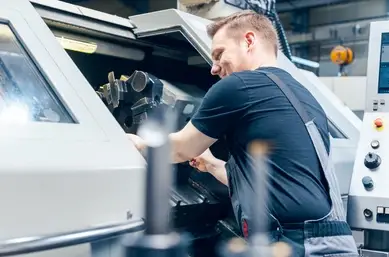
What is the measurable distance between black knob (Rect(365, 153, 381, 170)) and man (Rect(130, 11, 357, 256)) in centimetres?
52

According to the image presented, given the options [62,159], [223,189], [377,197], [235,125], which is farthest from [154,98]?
[377,197]

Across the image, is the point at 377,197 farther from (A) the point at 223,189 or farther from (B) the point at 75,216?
(B) the point at 75,216

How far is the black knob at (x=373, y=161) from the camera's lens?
1.84 metres

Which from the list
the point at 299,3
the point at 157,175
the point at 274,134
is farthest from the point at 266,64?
the point at 299,3

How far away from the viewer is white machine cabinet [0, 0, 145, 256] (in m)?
0.81

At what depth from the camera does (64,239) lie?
0.82 m

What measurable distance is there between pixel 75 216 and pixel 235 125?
1.96 feet

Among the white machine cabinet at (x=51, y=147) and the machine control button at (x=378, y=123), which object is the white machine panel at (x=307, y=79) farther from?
the white machine cabinet at (x=51, y=147)

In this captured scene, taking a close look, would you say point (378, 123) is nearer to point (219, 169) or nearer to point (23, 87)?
point (219, 169)

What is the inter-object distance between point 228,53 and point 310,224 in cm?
55

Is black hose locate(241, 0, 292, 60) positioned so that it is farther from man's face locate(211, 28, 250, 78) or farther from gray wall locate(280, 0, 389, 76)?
gray wall locate(280, 0, 389, 76)

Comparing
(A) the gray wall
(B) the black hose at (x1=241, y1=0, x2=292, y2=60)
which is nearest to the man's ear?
(B) the black hose at (x1=241, y1=0, x2=292, y2=60)

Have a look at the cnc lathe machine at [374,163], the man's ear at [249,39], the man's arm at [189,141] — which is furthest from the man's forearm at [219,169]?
the cnc lathe machine at [374,163]

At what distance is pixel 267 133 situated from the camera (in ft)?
4.36
